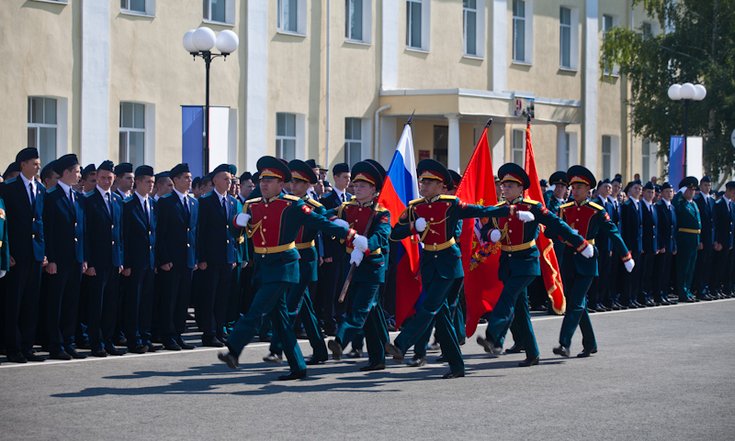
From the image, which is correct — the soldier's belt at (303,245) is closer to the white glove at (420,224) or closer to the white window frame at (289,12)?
the white glove at (420,224)

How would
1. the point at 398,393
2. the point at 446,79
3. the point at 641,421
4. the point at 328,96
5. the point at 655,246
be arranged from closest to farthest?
→ the point at 641,421 → the point at 398,393 → the point at 655,246 → the point at 328,96 → the point at 446,79

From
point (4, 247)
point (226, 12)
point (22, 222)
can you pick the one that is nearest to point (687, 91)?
point (226, 12)

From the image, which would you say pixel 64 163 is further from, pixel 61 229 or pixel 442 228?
pixel 442 228

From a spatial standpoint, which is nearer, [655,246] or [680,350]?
[680,350]

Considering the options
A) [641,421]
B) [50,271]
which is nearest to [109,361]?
[50,271]

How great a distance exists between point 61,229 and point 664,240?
11.5 meters

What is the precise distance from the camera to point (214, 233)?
594 inches

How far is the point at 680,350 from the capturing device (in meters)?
14.7

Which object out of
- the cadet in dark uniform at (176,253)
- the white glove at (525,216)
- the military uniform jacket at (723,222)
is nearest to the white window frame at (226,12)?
the military uniform jacket at (723,222)

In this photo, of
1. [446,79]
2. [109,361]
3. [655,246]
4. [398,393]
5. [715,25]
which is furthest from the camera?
[715,25]

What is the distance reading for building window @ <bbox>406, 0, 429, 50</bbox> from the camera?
32.3 metres

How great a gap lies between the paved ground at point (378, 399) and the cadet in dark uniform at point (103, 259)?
1.24 feet

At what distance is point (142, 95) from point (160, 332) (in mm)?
11650

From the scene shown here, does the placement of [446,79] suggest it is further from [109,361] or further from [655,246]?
[109,361]
